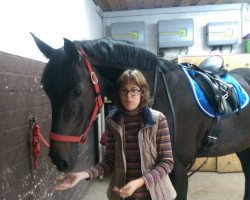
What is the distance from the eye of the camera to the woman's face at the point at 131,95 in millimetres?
1094

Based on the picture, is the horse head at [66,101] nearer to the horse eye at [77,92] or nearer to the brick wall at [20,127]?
the horse eye at [77,92]

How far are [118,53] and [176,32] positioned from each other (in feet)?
10.7

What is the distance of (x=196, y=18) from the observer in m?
4.56

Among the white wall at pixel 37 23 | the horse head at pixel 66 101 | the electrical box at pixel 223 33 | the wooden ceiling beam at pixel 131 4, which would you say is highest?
the wooden ceiling beam at pixel 131 4

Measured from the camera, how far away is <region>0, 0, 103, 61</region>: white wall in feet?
4.87

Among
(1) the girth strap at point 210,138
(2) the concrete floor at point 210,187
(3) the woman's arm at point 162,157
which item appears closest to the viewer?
(3) the woman's arm at point 162,157

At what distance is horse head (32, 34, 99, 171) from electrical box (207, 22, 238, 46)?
12.0ft

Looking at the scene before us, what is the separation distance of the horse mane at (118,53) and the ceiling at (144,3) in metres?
2.83

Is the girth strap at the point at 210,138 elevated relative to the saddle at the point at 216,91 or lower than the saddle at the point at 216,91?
lower

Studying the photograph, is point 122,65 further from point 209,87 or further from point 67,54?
point 209,87

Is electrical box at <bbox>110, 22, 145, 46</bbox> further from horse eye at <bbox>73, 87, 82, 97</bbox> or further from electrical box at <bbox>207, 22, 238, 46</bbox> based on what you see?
horse eye at <bbox>73, 87, 82, 97</bbox>

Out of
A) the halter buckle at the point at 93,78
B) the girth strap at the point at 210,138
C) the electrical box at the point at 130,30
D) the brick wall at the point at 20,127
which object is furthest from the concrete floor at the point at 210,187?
the electrical box at the point at 130,30

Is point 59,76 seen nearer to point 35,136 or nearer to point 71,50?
point 71,50

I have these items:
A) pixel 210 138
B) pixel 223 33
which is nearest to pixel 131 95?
pixel 210 138
